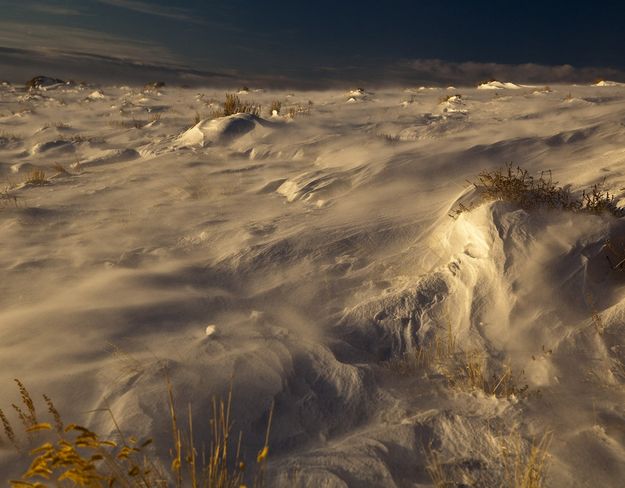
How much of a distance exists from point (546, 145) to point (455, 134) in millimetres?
1284

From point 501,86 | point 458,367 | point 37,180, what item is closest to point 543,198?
point 458,367

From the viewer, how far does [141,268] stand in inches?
126

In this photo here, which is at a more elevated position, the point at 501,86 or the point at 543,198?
the point at 501,86

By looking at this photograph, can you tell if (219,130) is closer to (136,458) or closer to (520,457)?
(136,458)

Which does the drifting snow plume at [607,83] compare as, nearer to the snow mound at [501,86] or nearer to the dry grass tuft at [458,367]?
the snow mound at [501,86]

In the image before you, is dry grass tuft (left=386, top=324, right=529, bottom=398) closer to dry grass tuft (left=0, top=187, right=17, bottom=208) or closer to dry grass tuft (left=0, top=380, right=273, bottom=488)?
dry grass tuft (left=0, top=380, right=273, bottom=488)

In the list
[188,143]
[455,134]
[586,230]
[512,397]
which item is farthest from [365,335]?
[188,143]

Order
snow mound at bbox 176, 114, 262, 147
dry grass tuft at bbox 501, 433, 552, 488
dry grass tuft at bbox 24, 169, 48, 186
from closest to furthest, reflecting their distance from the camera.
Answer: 1. dry grass tuft at bbox 501, 433, 552, 488
2. dry grass tuft at bbox 24, 169, 48, 186
3. snow mound at bbox 176, 114, 262, 147

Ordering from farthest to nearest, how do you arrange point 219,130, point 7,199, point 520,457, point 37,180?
1. point 219,130
2. point 37,180
3. point 7,199
4. point 520,457

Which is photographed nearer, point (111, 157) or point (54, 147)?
point (111, 157)

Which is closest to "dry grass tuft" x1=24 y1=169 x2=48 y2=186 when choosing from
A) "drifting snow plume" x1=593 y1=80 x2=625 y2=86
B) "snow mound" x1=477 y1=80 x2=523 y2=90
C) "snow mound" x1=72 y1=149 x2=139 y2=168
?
"snow mound" x1=72 y1=149 x2=139 y2=168

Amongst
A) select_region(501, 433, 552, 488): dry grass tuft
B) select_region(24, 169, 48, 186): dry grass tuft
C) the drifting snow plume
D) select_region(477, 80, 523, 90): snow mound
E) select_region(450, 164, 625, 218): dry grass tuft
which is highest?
the drifting snow plume

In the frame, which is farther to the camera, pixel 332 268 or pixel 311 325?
pixel 332 268

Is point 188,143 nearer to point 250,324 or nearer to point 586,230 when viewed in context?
point 250,324
